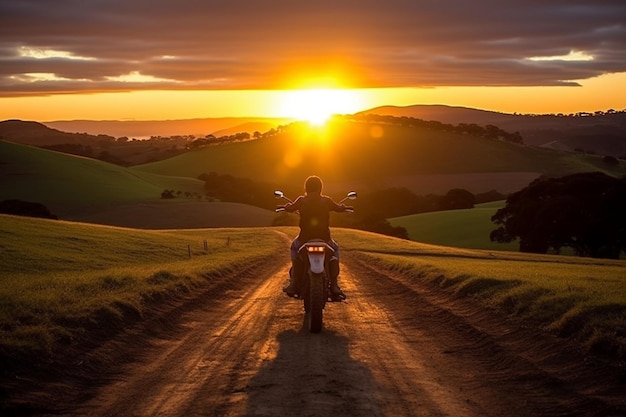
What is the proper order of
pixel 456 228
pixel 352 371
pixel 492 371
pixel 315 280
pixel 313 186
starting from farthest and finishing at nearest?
pixel 456 228 < pixel 313 186 < pixel 315 280 < pixel 492 371 < pixel 352 371

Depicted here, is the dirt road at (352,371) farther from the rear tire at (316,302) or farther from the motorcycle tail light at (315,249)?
the motorcycle tail light at (315,249)

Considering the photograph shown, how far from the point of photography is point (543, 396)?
409 inches

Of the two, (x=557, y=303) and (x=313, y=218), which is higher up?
(x=313, y=218)

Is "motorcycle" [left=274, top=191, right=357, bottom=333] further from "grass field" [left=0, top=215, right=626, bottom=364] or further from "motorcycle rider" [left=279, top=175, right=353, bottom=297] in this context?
"grass field" [left=0, top=215, right=626, bottom=364]

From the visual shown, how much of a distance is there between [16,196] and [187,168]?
237 ft

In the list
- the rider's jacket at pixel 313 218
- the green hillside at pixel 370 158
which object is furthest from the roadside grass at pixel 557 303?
the green hillside at pixel 370 158

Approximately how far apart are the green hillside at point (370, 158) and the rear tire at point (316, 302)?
14021 centimetres

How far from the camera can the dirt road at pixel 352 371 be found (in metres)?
9.76

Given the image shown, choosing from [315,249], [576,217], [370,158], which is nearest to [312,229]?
[315,249]

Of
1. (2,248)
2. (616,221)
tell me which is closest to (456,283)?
(2,248)

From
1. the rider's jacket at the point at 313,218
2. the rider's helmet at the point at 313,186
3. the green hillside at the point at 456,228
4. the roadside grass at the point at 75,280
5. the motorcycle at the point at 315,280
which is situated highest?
the rider's helmet at the point at 313,186

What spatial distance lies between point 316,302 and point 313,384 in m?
4.56

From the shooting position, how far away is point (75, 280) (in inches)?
838

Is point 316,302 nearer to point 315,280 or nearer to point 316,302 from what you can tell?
point 316,302
